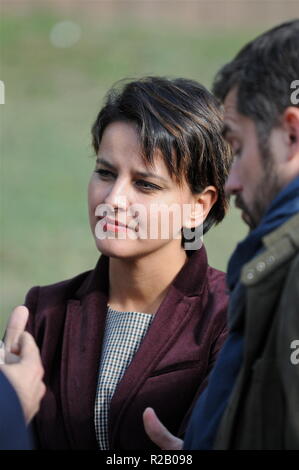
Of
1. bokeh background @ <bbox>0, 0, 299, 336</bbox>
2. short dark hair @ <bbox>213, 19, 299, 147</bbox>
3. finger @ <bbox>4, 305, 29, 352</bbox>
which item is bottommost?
finger @ <bbox>4, 305, 29, 352</bbox>

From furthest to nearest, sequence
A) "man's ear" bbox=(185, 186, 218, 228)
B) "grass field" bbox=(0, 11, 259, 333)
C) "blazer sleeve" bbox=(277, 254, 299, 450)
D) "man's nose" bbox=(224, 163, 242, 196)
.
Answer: "grass field" bbox=(0, 11, 259, 333) → "man's ear" bbox=(185, 186, 218, 228) → "man's nose" bbox=(224, 163, 242, 196) → "blazer sleeve" bbox=(277, 254, 299, 450)

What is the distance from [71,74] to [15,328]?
946 centimetres

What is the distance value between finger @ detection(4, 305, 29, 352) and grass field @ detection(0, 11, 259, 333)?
11.0 ft

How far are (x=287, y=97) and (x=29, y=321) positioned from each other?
3.63 ft

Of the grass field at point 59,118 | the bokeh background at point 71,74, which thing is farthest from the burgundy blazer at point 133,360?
the bokeh background at point 71,74

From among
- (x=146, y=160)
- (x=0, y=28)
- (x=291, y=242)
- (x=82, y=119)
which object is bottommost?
(x=291, y=242)

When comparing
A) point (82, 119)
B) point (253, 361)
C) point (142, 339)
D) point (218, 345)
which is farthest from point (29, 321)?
point (82, 119)

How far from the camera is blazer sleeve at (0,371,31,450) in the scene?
1724 millimetres

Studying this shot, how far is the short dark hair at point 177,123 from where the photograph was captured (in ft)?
7.81

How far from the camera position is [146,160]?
7.70 feet

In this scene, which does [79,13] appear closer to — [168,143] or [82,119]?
[82,119]

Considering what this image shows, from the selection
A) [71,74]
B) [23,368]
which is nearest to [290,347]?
[23,368]

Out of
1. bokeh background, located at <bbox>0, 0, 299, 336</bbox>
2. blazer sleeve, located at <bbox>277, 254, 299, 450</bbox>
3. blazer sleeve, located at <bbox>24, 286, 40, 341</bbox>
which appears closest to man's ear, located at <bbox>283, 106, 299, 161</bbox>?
blazer sleeve, located at <bbox>277, 254, 299, 450</bbox>

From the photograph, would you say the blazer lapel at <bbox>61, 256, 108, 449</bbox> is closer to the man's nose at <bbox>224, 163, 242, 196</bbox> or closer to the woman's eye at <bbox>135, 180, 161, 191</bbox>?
the woman's eye at <bbox>135, 180, 161, 191</bbox>
